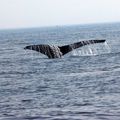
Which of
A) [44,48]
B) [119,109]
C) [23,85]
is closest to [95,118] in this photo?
[119,109]

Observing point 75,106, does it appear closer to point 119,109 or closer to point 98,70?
point 119,109

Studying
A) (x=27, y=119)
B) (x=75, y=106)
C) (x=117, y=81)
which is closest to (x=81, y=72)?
(x=117, y=81)

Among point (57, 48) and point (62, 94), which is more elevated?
point (57, 48)

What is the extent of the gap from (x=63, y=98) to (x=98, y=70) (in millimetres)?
14048

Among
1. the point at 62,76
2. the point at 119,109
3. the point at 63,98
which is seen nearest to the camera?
the point at 119,109

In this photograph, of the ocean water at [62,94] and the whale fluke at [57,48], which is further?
the whale fluke at [57,48]

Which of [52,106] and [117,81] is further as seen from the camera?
[117,81]

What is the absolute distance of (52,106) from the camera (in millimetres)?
24281

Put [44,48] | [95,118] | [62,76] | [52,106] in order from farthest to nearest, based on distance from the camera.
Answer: [44,48] < [62,76] < [52,106] < [95,118]

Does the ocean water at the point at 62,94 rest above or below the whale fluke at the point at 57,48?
below

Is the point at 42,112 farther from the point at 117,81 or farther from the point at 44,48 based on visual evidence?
the point at 44,48

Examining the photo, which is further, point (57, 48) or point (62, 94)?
point (57, 48)

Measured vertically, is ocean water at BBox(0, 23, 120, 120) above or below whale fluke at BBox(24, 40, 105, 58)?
below

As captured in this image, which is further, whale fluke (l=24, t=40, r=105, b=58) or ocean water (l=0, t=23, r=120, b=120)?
whale fluke (l=24, t=40, r=105, b=58)
